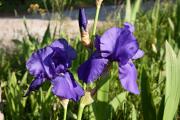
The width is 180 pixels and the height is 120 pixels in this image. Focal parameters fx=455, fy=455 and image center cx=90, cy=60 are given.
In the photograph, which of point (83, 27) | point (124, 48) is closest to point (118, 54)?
point (124, 48)

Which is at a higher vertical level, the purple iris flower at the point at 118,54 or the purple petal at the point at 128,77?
the purple iris flower at the point at 118,54

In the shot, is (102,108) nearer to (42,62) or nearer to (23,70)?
(42,62)

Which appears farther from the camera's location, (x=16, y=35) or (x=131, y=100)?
(x=16, y=35)

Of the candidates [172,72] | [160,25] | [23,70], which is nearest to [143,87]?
[172,72]

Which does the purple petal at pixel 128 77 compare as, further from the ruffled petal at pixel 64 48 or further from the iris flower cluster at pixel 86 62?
the ruffled petal at pixel 64 48

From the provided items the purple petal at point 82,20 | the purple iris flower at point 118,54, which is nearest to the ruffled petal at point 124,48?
the purple iris flower at point 118,54

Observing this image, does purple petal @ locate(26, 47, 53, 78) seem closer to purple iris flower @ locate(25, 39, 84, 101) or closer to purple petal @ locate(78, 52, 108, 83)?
purple iris flower @ locate(25, 39, 84, 101)
